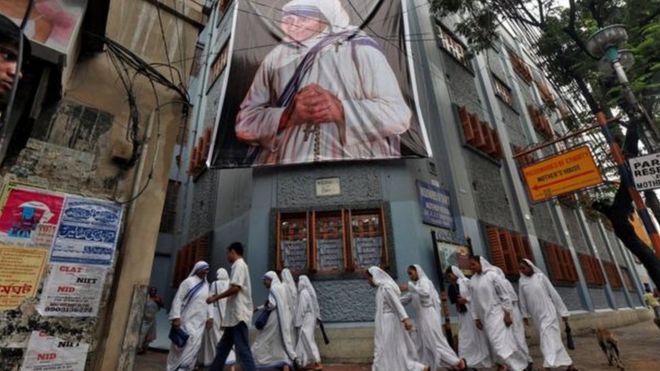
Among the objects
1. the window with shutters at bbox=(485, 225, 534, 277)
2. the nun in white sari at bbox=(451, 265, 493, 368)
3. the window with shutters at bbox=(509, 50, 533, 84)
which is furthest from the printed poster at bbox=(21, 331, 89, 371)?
the window with shutters at bbox=(509, 50, 533, 84)

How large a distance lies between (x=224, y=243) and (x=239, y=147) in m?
2.58

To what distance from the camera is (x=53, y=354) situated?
3.03 meters

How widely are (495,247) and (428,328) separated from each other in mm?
4582

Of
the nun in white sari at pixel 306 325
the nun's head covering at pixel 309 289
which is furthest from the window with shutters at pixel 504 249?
the nun in white sari at pixel 306 325

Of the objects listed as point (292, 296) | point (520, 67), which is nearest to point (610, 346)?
point (292, 296)

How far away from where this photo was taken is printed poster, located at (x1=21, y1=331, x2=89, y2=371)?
292cm

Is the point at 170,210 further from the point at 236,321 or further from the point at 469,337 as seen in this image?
the point at 469,337

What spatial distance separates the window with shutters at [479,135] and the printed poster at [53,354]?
976 centimetres

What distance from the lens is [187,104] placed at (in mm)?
4562

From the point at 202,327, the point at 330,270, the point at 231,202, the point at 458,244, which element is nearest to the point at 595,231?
the point at 458,244

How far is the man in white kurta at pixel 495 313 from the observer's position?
16.4 ft

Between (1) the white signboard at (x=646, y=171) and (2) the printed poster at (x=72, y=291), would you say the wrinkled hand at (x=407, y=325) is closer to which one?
(2) the printed poster at (x=72, y=291)

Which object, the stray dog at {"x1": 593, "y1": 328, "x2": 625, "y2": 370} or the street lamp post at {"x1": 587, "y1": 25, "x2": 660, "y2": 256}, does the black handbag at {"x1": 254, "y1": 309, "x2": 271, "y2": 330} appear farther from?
the street lamp post at {"x1": 587, "y1": 25, "x2": 660, "y2": 256}

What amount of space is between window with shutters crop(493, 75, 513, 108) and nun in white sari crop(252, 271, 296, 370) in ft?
38.9
